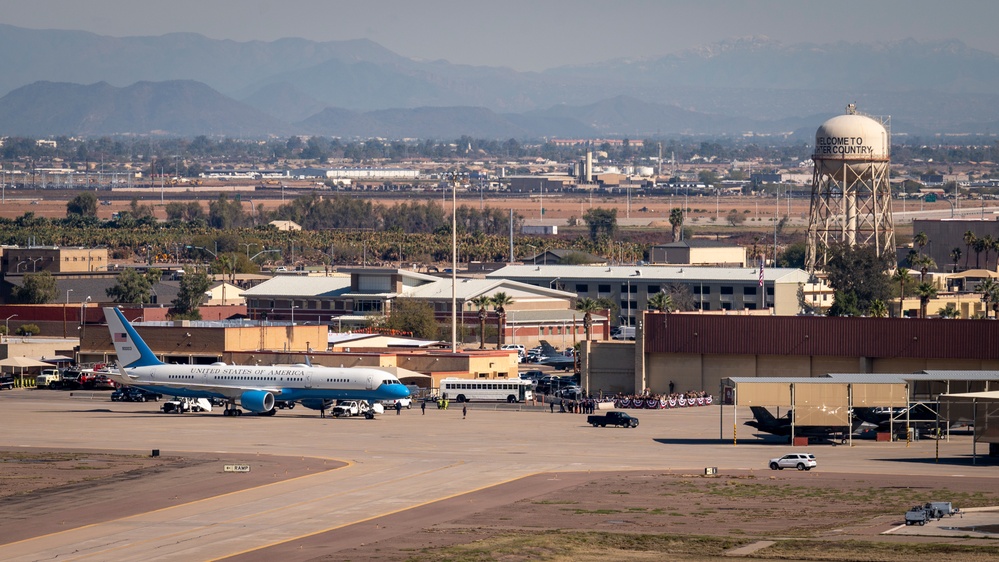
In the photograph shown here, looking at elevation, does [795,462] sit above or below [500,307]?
below

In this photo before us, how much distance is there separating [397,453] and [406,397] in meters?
22.5

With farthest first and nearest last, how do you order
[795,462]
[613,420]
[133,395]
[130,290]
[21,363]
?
1. [130,290]
2. [21,363]
3. [133,395]
4. [613,420]
5. [795,462]

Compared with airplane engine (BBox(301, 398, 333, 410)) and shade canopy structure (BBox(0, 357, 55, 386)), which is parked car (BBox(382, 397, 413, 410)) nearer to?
airplane engine (BBox(301, 398, 333, 410))

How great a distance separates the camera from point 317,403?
10000 cm

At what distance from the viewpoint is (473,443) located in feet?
269

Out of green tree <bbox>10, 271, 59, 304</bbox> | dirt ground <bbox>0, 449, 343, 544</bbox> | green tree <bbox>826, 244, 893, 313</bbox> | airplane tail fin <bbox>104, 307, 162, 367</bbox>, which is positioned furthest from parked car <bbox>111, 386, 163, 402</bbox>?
green tree <bbox>826, 244, 893, 313</bbox>

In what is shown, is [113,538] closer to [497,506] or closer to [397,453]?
[497,506]

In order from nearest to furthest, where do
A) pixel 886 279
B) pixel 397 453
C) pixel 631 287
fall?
pixel 397 453 → pixel 886 279 → pixel 631 287

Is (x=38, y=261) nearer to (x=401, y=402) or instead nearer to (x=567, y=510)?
(x=401, y=402)


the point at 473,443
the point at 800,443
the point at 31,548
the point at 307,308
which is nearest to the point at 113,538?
the point at 31,548

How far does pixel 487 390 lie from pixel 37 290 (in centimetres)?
7145

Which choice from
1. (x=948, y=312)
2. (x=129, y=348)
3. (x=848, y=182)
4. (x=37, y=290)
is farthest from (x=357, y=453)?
(x=848, y=182)

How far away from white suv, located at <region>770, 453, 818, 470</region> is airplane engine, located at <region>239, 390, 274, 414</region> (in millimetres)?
37299

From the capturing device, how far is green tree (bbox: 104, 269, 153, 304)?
538ft
